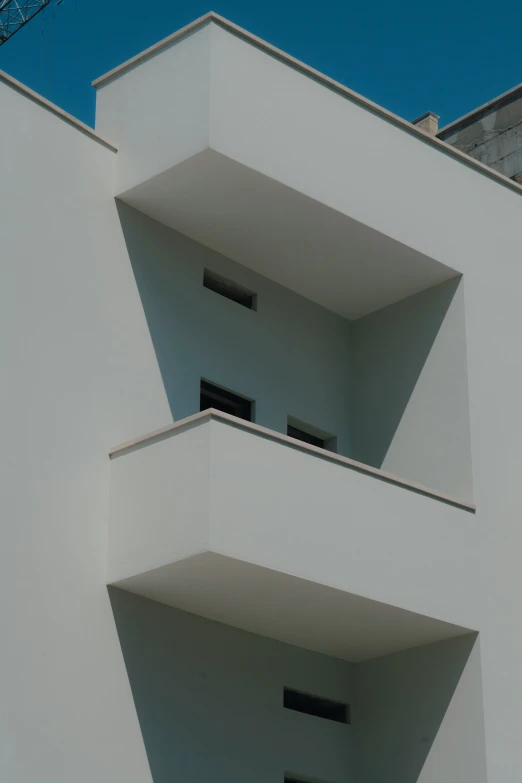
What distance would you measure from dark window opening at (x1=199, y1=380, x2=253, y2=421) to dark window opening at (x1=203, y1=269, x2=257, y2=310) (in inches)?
47.6

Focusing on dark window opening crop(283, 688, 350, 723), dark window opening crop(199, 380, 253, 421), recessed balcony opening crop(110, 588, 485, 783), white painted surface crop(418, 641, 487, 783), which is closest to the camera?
recessed balcony opening crop(110, 588, 485, 783)

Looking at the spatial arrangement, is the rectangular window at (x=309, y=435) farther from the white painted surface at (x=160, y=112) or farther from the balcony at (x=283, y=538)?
the white painted surface at (x=160, y=112)

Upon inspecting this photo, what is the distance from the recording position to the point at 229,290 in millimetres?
16172

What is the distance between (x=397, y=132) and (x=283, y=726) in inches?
273

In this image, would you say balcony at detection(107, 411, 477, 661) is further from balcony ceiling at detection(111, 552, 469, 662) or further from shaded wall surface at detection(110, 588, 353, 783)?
shaded wall surface at detection(110, 588, 353, 783)

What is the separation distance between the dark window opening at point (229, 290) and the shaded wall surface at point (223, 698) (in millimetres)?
4026

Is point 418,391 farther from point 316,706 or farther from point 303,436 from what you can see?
point 316,706

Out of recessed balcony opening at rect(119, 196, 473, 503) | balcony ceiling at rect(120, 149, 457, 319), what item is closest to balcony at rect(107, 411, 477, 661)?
recessed balcony opening at rect(119, 196, 473, 503)

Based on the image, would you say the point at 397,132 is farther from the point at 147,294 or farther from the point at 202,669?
the point at 202,669

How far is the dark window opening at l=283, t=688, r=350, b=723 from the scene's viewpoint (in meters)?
15.2

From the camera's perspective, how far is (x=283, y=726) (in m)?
14.8

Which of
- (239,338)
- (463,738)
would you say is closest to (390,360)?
(239,338)

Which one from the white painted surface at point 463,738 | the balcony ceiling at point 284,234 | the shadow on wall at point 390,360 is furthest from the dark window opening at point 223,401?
the white painted surface at point 463,738

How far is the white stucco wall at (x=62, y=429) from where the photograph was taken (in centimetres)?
1227
